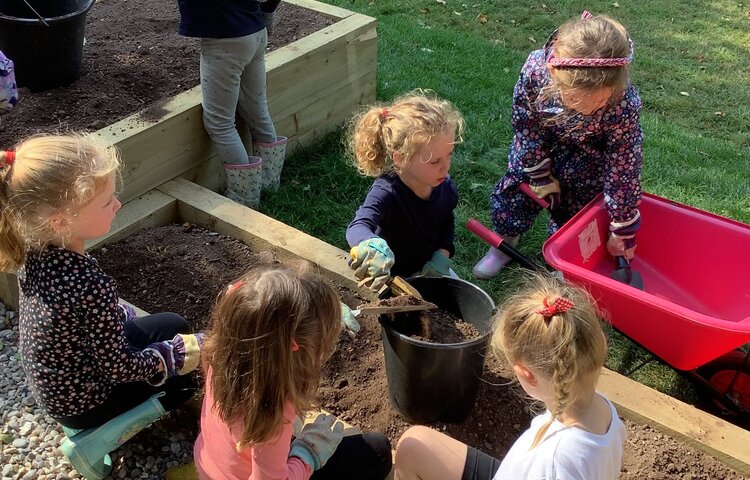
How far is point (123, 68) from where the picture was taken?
3912 millimetres

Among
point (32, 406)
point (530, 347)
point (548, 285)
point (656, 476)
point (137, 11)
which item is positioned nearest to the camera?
point (530, 347)

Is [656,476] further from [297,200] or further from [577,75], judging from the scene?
[297,200]

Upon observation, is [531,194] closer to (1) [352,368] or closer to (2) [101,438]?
(1) [352,368]

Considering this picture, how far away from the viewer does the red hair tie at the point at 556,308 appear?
162 cm

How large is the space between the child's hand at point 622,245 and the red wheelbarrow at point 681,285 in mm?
59

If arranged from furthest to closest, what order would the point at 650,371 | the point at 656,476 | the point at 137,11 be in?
the point at 137,11, the point at 650,371, the point at 656,476

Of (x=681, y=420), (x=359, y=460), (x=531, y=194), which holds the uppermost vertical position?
(x=531, y=194)

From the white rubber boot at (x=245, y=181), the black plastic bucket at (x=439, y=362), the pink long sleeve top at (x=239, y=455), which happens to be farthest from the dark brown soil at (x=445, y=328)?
the white rubber boot at (x=245, y=181)

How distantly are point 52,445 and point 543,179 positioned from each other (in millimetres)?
2239

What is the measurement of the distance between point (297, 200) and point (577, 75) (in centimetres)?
168

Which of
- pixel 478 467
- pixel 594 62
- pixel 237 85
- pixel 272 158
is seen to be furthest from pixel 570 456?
pixel 272 158

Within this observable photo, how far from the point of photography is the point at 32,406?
2.59m

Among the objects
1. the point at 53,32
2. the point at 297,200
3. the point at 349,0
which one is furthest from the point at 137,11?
the point at 349,0

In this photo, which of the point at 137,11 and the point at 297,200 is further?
the point at 137,11
